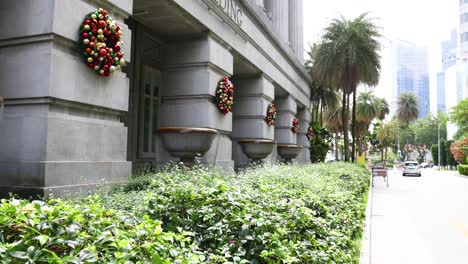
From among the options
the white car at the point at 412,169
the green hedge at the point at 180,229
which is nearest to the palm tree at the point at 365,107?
the white car at the point at 412,169

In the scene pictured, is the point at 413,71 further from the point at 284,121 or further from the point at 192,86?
the point at 192,86

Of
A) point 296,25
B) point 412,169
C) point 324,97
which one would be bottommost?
point 412,169

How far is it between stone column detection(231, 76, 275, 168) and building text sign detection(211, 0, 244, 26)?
10.9 feet

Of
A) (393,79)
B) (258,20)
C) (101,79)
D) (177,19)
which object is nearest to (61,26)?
(101,79)

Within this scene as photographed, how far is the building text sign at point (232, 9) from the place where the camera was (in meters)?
11.9

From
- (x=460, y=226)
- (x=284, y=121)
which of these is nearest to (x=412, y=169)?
(x=284, y=121)

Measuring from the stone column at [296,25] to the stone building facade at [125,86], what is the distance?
4180 millimetres

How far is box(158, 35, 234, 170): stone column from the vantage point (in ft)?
36.0

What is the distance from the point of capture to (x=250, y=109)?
52.5ft

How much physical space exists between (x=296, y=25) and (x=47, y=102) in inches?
805

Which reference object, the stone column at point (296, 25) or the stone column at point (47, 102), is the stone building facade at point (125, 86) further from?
the stone column at point (296, 25)

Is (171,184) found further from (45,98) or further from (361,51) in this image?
(361,51)

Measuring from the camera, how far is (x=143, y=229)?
2727 mm

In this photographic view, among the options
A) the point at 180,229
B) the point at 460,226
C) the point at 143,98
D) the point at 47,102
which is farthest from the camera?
the point at 143,98
